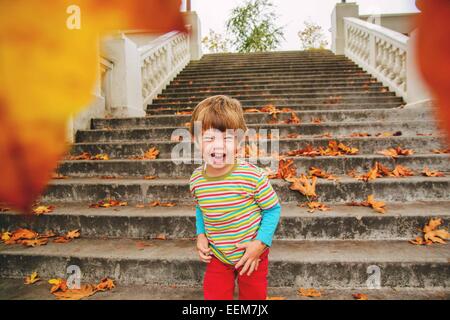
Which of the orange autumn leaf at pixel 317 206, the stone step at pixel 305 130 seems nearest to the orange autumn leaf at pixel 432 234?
the orange autumn leaf at pixel 317 206

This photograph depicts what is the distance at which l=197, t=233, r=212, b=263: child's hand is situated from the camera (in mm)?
1397

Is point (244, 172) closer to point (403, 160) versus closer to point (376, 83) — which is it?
point (403, 160)

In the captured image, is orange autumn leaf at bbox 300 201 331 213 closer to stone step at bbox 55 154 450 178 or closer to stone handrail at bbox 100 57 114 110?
stone step at bbox 55 154 450 178

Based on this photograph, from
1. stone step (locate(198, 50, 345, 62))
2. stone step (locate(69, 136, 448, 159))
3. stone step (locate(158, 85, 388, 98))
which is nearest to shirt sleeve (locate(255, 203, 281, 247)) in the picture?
stone step (locate(69, 136, 448, 159))

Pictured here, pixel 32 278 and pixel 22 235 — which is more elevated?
pixel 22 235

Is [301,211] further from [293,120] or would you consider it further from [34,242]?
[34,242]

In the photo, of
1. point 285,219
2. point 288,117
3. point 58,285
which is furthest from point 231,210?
point 288,117

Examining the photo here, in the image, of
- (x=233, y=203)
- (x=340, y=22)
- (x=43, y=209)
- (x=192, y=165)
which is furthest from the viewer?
(x=340, y=22)

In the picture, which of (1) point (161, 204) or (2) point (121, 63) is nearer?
(2) point (121, 63)

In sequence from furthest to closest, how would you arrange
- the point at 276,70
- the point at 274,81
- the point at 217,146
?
the point at 276,70 → the point at 274,81 → the point at 217,146

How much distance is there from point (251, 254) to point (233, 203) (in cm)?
22

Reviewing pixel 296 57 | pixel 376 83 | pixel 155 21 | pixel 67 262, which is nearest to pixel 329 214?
pixel 67 262

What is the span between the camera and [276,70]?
830 centimetres

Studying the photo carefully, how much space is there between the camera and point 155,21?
355 millimetres
